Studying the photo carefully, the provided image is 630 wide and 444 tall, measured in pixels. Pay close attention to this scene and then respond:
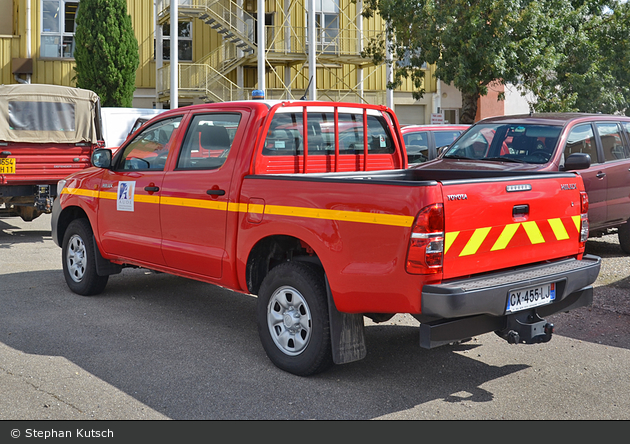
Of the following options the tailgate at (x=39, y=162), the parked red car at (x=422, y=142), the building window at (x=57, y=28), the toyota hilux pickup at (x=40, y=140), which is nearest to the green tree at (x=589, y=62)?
the parked red car at (x=422, y=142)

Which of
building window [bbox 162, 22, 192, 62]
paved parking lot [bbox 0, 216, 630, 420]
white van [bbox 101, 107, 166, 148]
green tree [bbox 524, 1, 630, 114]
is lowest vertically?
paved parking lot [bbox 0, 216, 630, 420]

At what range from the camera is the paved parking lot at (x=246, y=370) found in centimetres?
458

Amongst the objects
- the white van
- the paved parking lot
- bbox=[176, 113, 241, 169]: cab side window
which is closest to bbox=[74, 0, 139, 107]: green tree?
the white van

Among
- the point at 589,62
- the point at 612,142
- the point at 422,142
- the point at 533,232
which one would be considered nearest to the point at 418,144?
the point at 422,142

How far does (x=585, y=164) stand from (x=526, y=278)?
421cm

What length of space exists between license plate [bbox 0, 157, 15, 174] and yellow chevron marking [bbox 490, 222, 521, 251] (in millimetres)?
9068

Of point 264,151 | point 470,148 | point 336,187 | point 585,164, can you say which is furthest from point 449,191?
point 470,148

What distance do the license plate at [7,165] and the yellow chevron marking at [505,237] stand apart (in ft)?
29.8

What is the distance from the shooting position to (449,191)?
4.38m

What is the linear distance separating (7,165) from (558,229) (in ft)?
30.1

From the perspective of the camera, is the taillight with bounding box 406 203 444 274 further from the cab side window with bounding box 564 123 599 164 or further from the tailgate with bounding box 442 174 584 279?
the cab side window with bounding box 564 123 599 164

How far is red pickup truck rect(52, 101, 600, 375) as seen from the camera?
4.43 meters

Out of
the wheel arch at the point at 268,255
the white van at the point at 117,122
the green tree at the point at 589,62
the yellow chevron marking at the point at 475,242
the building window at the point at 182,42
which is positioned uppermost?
the building window at the point at 182,42

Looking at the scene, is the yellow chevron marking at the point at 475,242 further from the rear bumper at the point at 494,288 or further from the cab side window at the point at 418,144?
the cab side window at the point at 418,144
